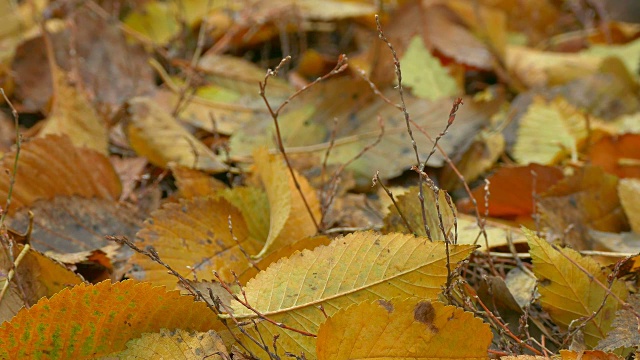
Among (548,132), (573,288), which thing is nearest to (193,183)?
(573,288)

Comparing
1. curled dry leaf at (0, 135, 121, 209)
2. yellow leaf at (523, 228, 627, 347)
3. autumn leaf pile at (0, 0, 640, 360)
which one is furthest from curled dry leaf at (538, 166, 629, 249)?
curled dry leaf at (0, 135, 121, 209)

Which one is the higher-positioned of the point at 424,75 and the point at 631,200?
the point at 424,75

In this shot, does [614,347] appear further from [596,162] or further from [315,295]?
[596,162]

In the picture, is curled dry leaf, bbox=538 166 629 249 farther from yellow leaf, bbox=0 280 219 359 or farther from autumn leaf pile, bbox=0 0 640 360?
yellow leaf, bbox=0 280 219 359

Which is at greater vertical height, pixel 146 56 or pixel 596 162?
pixel 146 56

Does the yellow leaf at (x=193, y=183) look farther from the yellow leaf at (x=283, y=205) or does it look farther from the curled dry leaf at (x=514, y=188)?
the curled dry leaf at (x=514, y=188)

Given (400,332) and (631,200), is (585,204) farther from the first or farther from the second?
(400,332)

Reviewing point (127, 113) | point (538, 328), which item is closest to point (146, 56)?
point (127, 113)
